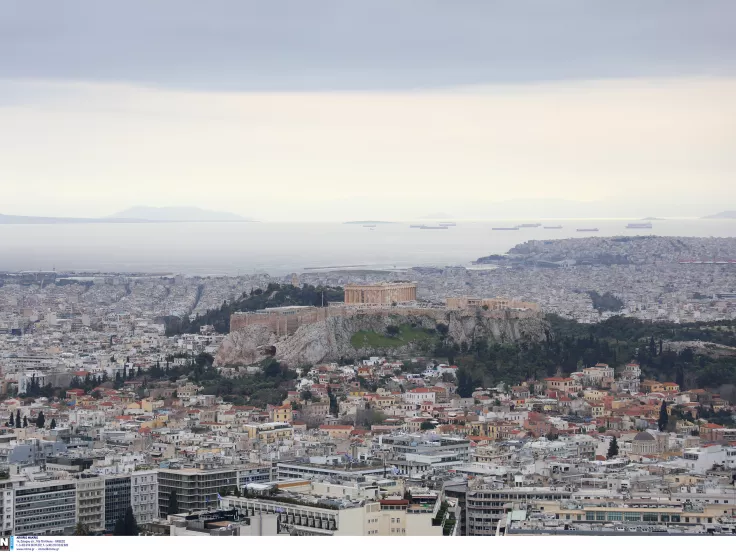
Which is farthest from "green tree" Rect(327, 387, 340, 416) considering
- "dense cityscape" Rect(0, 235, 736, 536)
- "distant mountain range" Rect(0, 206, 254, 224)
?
"distant mountain range" Rect(0, 206, 254, 224)

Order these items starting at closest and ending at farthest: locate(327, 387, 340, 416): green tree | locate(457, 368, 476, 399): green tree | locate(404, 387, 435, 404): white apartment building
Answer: locate(327, 387, 340, 416): green tree, locate(404, 387, 435, 404): white apartment building, locate(457, 368, 476, 399): green tree

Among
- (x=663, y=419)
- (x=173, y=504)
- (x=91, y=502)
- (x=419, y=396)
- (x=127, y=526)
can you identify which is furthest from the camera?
(x=419, y=396)

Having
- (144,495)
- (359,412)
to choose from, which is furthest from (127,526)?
(359,412)

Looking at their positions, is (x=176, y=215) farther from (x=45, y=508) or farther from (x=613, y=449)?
(x=45, y=508)

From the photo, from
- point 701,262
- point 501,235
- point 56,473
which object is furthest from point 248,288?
point 56,473

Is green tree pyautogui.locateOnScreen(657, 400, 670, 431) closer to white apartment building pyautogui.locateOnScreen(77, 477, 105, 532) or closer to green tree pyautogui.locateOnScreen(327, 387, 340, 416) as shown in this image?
green tree pyautogui.locateOnScreen(327, 387, 340, 416)

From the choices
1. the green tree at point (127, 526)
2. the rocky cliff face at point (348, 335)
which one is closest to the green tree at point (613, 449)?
the green tree at point (127, 526)

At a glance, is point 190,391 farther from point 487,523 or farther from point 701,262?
point 701,262

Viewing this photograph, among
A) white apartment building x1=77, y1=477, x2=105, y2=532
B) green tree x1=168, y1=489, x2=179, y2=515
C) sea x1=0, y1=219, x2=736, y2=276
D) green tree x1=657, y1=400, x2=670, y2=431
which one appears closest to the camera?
white apartment building x1=77, y1=477, x2=105, y2=532

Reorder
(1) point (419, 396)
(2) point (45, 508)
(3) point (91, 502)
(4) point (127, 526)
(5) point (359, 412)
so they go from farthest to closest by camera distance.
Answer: (1) point (419, 396) < (5) point (359, 412) < (3) point (91, 502) < (2) point (45, 508) < (4) point (127, 526)
